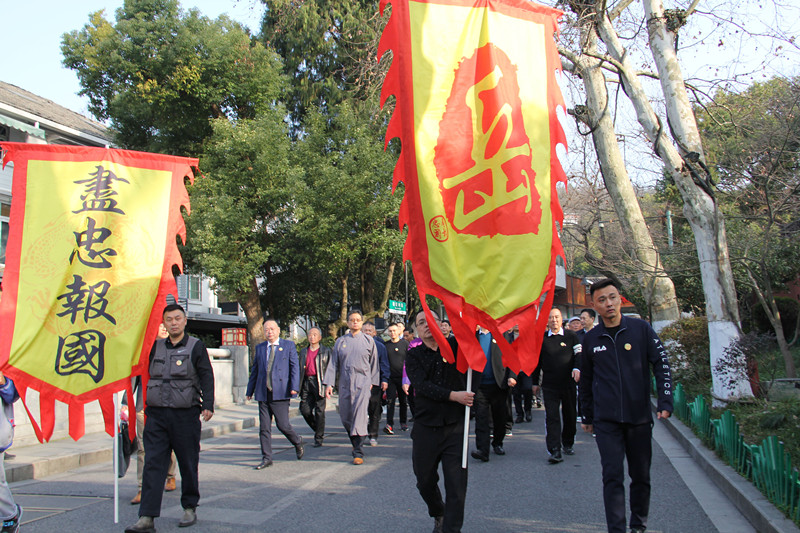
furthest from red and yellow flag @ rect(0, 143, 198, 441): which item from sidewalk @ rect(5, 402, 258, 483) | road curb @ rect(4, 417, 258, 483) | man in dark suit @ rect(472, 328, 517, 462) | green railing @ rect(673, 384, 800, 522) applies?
green railing @ rect(673, 384, 800, 522)

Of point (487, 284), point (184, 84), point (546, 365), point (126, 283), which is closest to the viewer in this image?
point (487, 284)

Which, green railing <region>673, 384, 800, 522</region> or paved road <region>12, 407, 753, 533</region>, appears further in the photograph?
paved road <region>12, 407, 753, 533</region>

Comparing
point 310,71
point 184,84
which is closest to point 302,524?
point 184,84

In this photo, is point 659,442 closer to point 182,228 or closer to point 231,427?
point 182,228

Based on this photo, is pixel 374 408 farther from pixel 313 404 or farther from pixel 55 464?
pixel 55 464

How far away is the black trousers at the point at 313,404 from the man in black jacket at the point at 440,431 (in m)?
5.08

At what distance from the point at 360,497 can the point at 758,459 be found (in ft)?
11.8

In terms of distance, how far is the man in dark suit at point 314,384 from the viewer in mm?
9711

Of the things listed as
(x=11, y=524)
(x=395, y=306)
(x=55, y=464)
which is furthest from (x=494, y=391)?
(x=395, y=306)

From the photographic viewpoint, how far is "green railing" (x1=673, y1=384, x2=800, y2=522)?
4.69 metres

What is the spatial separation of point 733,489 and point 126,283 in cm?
564

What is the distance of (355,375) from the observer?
9.10m

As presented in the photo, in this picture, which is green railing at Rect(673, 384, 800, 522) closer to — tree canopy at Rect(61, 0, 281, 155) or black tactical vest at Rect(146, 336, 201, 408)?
black tactical vest at Rect(146, 336, 201, 408)

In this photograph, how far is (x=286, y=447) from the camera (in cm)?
1013
